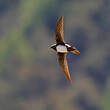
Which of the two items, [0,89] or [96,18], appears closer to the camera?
[0,89]

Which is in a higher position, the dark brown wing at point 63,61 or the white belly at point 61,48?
the white belly at point 61,48

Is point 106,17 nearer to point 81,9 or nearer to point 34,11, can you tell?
point 81,9

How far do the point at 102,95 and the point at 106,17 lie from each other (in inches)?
311

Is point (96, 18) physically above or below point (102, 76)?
above

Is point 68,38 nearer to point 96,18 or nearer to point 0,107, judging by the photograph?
point 96,18

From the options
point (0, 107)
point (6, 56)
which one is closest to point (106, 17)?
point (6, 56)

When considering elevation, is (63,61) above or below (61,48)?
below

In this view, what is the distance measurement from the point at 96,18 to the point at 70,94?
8.57 metres

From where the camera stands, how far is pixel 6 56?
41.2 metres

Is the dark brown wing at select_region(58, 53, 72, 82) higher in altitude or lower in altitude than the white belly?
lower

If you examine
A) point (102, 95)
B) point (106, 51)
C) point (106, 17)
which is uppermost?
point (106, 17)

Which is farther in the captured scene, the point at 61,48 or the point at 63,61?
the point at 63,61

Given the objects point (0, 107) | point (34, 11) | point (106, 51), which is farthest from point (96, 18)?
point (0, 107)

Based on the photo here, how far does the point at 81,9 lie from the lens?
41.8 meters
